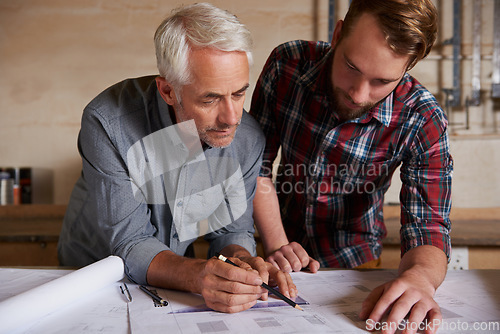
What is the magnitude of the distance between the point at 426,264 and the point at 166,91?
2.69ft

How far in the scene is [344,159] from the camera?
1528 mm

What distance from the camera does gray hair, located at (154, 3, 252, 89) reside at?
1156 millimetres

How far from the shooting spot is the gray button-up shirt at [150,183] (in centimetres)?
120

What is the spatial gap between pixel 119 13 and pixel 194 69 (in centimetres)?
187

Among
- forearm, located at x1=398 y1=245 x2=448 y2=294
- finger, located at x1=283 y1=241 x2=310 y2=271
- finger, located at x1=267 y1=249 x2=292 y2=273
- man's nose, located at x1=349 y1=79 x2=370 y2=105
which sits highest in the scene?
man's nose, located at x1=349 y1=79 x2=370 y2=105

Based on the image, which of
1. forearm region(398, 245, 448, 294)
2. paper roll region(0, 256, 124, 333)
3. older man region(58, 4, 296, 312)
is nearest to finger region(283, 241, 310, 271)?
older man region(58, 4, 296, 312)

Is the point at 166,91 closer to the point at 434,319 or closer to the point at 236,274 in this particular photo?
the point at 236,274

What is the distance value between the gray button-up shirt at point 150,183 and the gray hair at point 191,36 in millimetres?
151

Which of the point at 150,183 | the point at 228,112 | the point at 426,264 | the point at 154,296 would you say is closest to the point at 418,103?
the point at 426,264

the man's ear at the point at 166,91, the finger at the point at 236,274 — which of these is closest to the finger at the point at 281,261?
the finger at the point at 236,274

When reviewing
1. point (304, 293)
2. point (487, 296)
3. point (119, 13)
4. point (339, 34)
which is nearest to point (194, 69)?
point (339, 34)

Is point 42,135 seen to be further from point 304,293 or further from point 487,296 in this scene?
point 487,296

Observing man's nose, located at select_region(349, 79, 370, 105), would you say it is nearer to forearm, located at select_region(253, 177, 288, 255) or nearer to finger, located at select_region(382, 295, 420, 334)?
forearm, located at select_region(253, 177, 288, 255)

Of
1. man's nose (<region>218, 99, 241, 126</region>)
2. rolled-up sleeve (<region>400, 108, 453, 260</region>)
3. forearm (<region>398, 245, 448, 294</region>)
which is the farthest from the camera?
rolled-up sleeve (<region>400, 108, 453, 260</region>)
